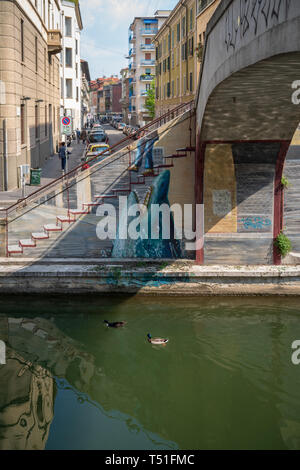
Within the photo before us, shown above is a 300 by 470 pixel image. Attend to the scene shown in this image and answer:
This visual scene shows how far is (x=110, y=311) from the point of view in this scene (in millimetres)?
14852

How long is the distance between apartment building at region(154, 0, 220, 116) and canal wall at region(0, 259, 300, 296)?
15599mm

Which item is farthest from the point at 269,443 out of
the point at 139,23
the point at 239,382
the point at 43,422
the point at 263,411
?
the point at 139,23

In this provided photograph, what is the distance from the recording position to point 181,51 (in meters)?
40.7

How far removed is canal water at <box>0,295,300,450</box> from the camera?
966 cm

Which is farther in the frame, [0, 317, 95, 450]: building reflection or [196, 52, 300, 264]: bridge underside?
[196, 52, 300, 264]: bridge underside

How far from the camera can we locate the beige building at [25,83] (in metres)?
→ 21.1

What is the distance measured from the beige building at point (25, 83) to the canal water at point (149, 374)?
8.45m

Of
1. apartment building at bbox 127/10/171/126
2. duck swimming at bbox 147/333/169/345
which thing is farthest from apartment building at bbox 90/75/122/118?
duck swimming at bbox 147/333/169/345

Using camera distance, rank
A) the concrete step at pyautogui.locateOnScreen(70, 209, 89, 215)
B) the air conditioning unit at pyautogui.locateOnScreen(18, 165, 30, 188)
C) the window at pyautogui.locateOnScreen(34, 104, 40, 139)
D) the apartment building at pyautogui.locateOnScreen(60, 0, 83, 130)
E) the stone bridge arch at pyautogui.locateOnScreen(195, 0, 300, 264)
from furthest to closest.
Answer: the apartment building at pyautogui.locateOnScreen(60, 0, 83, 130), the window at pyautogui.locateOnScreen(34, 104, 40, 139), the air conditioning unit at pyautogui.locateOnScreen(18, 165, 30, 188), the concrete step at pyautogui.locateOnScreen(70, 209, 89, 215), the stone bridge arch at pyautogui.locateOnScreen(195, 0, 300, 264)

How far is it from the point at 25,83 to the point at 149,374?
55.7 feet

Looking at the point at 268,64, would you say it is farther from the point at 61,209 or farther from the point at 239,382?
the point at 61,209

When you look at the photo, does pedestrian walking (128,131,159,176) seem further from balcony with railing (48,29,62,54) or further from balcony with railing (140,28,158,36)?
balcony with railing (140,28,158,36)

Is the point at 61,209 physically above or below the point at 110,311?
above

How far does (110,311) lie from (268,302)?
4.32m
